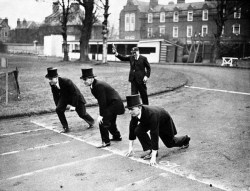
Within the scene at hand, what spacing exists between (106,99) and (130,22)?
65052 millimetres

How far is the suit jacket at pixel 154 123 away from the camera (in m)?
5.48

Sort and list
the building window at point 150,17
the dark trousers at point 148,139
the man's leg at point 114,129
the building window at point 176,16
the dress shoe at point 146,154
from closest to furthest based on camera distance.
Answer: the dark trousers at point 148,139 < the dress shoe at point 146,154 < the man's leg at point 114,129 < the building window at point 176,16 < the building window at point 150,17

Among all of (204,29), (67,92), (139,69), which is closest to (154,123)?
(67,92)

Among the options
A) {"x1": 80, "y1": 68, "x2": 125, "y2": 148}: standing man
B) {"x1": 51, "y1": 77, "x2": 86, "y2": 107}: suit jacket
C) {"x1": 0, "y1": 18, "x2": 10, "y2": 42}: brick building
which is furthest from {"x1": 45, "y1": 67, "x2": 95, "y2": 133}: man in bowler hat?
{"x1": 0, "y1": 18, "x2": 10, "y2": 42}: brick building

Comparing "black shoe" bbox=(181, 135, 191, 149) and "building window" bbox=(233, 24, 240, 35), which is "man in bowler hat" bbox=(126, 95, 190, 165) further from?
"building window" bbox=(233, 24, 240, 35)

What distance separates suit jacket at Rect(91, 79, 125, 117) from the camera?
653 cm

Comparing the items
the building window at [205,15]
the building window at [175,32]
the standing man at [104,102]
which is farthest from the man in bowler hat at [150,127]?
the building window at [175,32]

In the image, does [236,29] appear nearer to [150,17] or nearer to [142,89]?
[150,17]

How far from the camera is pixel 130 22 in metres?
69.4

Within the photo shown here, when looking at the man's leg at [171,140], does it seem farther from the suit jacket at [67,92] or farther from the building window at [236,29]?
the building window at [236,29]

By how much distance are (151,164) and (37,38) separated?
87.6 m

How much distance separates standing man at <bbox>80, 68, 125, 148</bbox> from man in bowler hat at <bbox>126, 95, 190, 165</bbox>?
0.88 meters

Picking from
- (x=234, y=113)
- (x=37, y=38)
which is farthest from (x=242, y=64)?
(x=37, y=38)

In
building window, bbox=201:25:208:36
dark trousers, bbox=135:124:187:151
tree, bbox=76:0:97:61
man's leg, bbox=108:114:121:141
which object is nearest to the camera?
dark trousers, bbox=135:124:187:151
